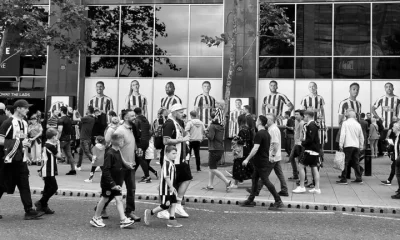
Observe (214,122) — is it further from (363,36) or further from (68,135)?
(363,36)

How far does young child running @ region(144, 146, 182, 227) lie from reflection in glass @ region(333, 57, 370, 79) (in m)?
15.6

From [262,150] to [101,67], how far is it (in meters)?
15.4

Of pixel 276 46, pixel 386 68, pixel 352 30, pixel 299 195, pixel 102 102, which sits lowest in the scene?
pixel 299 195

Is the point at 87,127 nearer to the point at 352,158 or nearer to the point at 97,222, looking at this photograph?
the point at 97,222

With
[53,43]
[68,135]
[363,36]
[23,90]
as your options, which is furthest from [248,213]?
[23,90]

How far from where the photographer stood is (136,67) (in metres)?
22.8

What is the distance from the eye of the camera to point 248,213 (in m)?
8.83

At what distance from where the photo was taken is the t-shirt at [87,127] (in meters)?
14.1

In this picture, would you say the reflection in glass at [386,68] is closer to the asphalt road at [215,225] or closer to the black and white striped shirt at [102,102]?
the black and white striped shirt at [102,102]

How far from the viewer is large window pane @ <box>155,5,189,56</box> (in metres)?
22.7

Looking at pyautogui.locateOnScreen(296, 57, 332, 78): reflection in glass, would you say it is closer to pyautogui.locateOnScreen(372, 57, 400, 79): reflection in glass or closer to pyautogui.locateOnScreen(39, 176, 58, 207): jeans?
pyautogui.locateOnScreen(372, 57, 400, 79): reflection in glass

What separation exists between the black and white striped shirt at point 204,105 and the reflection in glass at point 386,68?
294 inches

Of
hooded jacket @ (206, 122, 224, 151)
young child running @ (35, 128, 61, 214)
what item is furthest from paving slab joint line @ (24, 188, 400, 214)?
young child running @ (35, 128, 61, 214)

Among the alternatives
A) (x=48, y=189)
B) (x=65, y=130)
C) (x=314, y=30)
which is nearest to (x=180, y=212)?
(x=48, y=189)
